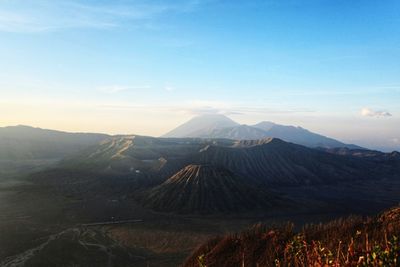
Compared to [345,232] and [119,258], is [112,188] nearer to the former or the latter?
[119,258]

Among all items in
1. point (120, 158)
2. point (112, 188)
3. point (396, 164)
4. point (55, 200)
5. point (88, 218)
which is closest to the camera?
point (88, 218)

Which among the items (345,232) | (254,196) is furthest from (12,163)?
(345,232)

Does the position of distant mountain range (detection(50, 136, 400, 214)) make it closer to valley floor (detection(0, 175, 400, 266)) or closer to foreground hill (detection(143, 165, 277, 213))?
foreground hill (detection(143, 165, 277, 213))

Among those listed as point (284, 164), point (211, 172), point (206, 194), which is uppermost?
point (211, 172)

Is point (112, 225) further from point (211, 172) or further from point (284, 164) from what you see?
point (284, 164)

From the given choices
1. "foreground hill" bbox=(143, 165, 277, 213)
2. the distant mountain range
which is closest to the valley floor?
"foreground hill" bbox=(143, 165, 277, 213)

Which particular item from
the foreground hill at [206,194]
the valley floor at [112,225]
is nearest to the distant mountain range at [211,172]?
the foreground hill at [206,194]

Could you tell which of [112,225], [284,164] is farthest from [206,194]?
[284,164]

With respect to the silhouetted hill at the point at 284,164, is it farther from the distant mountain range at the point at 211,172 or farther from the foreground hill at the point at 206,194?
the foreground hill at the point at 206,194
